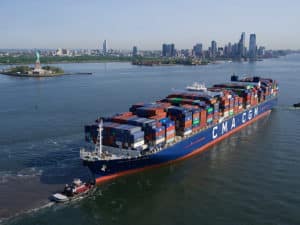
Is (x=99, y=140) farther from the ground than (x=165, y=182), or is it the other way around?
(x=99, y=140)

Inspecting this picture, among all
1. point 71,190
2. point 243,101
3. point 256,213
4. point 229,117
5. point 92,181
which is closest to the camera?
point 256,213

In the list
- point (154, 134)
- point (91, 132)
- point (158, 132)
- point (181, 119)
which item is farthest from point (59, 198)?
point (181, 119)

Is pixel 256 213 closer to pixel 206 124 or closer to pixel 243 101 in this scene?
pixel 206 124

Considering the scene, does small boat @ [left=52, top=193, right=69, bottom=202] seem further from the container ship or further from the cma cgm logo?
the cma cgm logo

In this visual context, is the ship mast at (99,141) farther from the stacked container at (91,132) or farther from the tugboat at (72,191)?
the tugboat at (72,191)

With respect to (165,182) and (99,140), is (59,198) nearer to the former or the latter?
(99,140)

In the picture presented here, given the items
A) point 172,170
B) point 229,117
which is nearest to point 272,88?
point 229,117

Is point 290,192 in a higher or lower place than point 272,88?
lower
